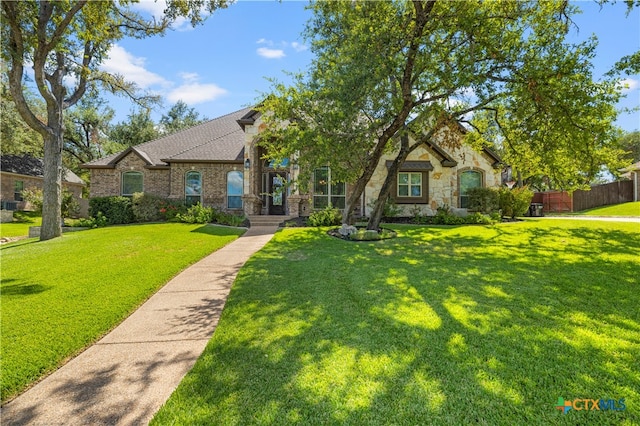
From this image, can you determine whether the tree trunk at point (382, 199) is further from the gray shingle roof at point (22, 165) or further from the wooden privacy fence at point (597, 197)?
the gray shingle roof at point (22, 165)

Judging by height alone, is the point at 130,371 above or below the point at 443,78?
below

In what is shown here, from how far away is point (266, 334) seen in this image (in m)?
3.85

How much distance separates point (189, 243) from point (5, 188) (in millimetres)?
27744

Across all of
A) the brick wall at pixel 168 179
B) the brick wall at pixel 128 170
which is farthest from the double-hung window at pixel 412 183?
the brick wall at pixel 128 170

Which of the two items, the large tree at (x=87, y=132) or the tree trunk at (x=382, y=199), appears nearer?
the tree trunk at (x=382, y=199)

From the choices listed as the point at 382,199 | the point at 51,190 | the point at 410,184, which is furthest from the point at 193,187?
the point at 410,184

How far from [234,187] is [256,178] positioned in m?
2.14

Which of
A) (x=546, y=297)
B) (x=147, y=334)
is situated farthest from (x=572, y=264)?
(x=147, y=334)

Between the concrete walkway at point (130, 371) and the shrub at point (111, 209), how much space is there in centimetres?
1349

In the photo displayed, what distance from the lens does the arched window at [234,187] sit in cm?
1909

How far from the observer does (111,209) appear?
650 inches

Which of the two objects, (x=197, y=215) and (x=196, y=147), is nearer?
(x=197, y=215)

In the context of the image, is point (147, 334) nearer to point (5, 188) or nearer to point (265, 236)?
point (265, 236)

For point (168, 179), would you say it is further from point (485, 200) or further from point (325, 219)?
point (485, 200)
